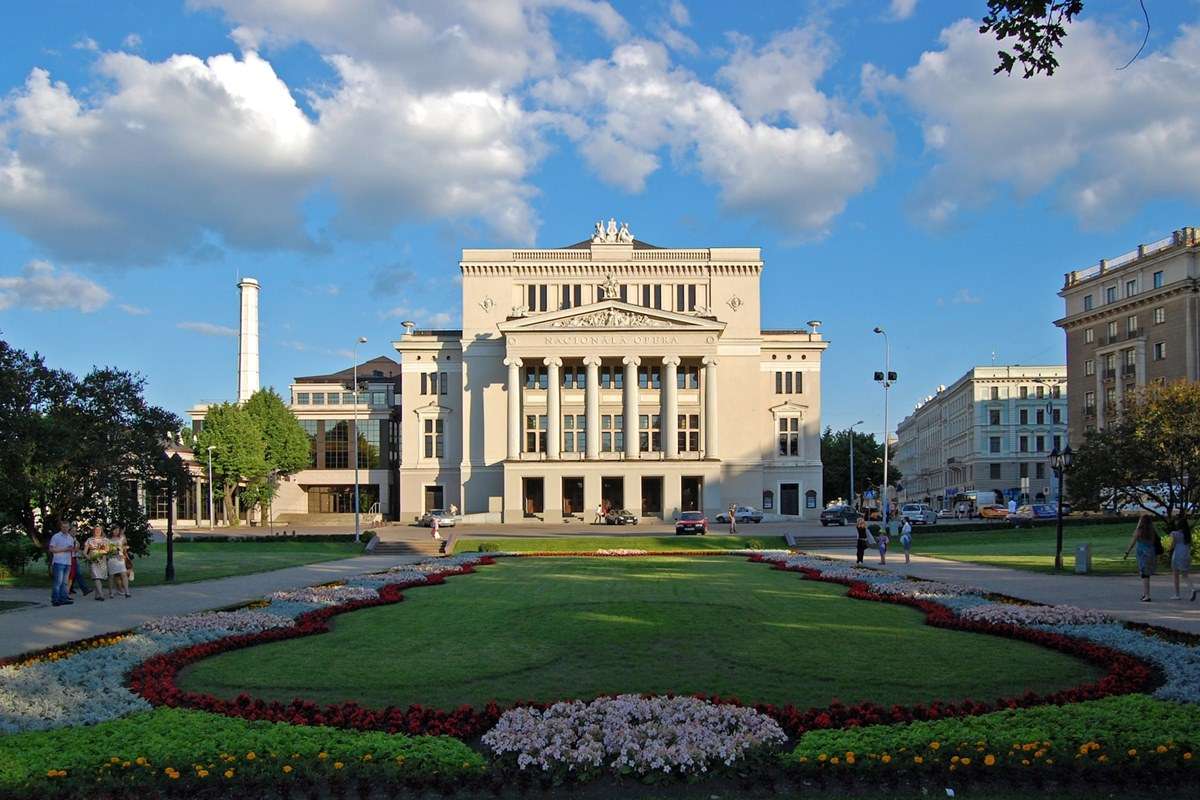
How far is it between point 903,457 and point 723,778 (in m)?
192

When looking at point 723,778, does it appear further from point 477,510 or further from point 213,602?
point 477,510

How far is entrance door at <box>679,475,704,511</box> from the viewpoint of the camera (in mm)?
82544

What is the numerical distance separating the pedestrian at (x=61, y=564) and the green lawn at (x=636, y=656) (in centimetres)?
758

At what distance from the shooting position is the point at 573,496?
86688mm

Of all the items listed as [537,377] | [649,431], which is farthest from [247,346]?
[649,431]

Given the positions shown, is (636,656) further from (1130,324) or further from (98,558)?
(1130,324)

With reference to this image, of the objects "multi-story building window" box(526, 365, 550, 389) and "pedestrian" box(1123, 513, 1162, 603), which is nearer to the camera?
"pedestrian" box(1123, 513, 1162, 603)

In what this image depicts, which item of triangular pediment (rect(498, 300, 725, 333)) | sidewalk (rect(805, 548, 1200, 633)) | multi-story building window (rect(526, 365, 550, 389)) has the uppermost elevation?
triangular pediment (rect(498, 300, 725, 333))

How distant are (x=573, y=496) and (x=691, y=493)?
1065 centimetres

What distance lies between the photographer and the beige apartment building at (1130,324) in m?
78.5

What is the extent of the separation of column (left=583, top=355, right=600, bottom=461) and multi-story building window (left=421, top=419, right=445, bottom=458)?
14.9 metres

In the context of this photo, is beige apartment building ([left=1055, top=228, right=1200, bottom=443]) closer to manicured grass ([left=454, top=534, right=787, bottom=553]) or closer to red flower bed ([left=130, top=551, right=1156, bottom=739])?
manicured grass ([left=454, top=534, right=787, bottom=553])

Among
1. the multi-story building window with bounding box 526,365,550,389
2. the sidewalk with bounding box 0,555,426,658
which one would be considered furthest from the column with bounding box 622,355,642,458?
the sidewalk with bounding box 0,555,426,658

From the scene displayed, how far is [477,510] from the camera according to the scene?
8619 cm
